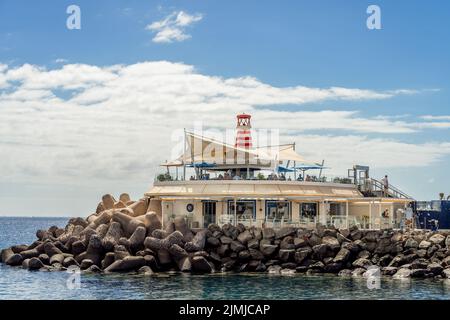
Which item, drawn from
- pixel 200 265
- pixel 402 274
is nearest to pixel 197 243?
pixel 200 265

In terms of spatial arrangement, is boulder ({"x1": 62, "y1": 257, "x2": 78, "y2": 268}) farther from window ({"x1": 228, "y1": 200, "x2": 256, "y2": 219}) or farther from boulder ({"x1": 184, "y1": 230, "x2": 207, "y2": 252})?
window ({"x1": 228, "y1": 200, "x2": 256, "y2": 219})

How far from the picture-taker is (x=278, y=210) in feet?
178

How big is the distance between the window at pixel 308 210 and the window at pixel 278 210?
1.02 m

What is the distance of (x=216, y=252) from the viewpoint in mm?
49406

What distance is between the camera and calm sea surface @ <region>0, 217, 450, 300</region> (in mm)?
39500

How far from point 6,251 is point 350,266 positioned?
25.2 m

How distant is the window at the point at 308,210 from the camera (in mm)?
54625

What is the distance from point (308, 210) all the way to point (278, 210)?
229 centimetres

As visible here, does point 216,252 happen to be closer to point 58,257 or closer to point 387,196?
point 58,257

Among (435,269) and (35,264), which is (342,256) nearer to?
(435,269)

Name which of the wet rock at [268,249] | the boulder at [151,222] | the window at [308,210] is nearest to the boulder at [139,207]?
the boulder at [151,222]

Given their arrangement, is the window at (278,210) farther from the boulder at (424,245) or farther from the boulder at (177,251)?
the boulder at (424,245)
